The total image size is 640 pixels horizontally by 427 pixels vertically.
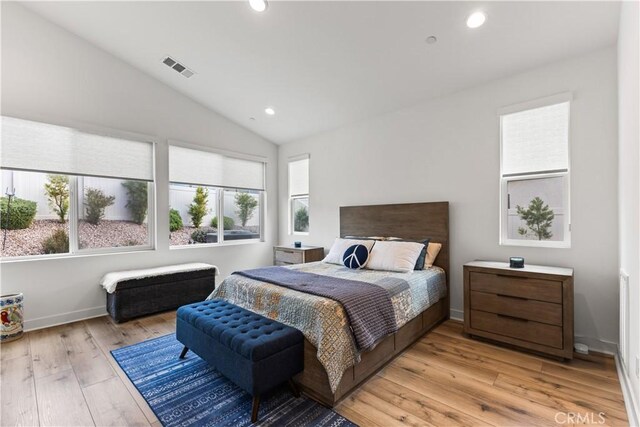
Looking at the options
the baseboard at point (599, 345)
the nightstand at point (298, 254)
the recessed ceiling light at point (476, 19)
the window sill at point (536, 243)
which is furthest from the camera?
the nightstand at point (298, 254)

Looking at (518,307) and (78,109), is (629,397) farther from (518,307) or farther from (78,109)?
(78,109)

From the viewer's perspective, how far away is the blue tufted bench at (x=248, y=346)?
5.75 ft

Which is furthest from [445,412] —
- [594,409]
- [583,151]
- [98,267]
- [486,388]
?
[98,267]

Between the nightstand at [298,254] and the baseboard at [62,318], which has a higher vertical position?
the nightstand at [298,254]

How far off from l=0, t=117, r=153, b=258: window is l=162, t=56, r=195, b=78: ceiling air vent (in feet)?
3.55

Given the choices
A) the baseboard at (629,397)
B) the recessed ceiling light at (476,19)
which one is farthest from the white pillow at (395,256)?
the recessed ceiling light at (476,19)

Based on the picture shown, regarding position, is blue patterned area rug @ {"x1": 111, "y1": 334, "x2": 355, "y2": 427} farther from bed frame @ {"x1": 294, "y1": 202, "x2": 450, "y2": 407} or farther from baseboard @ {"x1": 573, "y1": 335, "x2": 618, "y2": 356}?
baseboard @ {"x1": 573, "y1": 335, "x2": 618, "y2": 356}

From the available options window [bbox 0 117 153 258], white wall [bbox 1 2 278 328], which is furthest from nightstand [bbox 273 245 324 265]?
window [bbox 0 117 153 258]

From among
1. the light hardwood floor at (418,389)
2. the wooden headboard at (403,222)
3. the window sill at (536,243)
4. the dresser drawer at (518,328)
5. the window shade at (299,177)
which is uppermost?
the window shade at (299,177)

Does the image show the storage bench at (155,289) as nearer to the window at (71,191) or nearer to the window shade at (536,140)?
the window at (71,191)

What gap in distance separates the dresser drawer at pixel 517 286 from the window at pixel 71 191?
4143 mm

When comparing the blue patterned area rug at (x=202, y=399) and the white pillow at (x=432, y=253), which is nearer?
the blue patterned area rug at (x=202, y=399)

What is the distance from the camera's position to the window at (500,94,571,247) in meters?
2.77

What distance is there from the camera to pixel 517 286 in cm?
255
